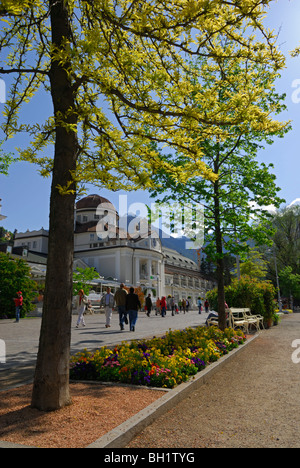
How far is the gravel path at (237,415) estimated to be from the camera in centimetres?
351

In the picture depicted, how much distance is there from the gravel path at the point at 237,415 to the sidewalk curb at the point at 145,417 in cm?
8

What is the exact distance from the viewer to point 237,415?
4.39 meters

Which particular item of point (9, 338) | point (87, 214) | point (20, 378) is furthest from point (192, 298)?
point (20, 378)

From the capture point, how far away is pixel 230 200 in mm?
11477

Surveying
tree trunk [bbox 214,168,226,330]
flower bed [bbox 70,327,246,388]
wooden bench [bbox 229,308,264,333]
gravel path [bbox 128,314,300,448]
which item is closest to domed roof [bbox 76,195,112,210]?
wooden bench [bbox 229,308,264,333]

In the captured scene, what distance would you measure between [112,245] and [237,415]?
57.2 metres

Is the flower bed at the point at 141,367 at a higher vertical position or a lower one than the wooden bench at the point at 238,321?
lower

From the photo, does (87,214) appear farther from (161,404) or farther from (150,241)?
(161,404)

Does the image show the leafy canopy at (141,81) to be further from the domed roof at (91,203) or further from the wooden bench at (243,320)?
the domed roof at (91,203)

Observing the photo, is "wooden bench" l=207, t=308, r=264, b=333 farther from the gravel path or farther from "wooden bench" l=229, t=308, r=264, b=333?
Answer: the gravel path

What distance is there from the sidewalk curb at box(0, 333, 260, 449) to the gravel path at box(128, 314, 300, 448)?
8 centimetres

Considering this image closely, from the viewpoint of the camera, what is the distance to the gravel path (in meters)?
3.51

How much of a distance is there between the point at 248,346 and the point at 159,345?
4.34 metres

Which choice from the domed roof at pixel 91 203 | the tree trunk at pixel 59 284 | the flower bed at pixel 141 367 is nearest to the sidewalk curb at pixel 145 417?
the flower bed at pixel 141 367
